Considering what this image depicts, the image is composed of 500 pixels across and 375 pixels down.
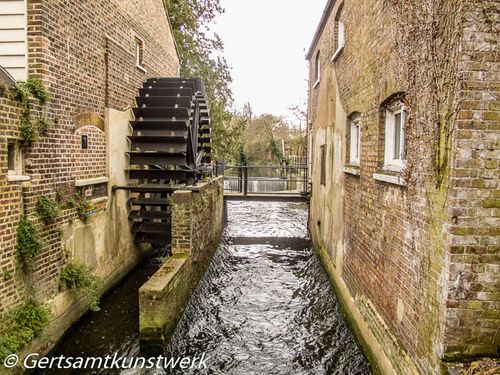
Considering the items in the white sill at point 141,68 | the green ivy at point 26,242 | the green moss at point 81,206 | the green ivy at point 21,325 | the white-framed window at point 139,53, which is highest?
the white-framed window at point 139,53

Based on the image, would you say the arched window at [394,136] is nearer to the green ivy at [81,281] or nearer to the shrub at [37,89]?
the shrub at [37,89]

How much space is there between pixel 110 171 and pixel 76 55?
2.33 meters

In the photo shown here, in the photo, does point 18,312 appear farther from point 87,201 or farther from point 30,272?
point 87,201

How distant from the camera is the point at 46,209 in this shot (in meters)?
4.96

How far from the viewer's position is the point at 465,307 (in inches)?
114

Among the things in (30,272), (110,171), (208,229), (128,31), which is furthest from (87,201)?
(128,31)

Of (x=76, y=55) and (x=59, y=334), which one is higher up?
(x=76, y=55)

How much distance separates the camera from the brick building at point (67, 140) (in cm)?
450

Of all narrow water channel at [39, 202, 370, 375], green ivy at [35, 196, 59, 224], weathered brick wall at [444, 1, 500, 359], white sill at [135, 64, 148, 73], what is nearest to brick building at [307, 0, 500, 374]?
weathered brick wall at [444, 1, 500, 359]

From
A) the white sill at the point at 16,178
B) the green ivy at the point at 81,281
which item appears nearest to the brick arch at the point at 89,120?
the white sill at the point at 16,178

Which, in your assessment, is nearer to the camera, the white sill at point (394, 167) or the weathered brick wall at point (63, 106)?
the white sill at point (394, 167)

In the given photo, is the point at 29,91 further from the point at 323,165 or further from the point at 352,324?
the point at 323,165

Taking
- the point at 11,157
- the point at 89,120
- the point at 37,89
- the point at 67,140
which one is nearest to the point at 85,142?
the point at 89,120

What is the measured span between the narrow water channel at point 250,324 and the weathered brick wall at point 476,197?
2123 mm
